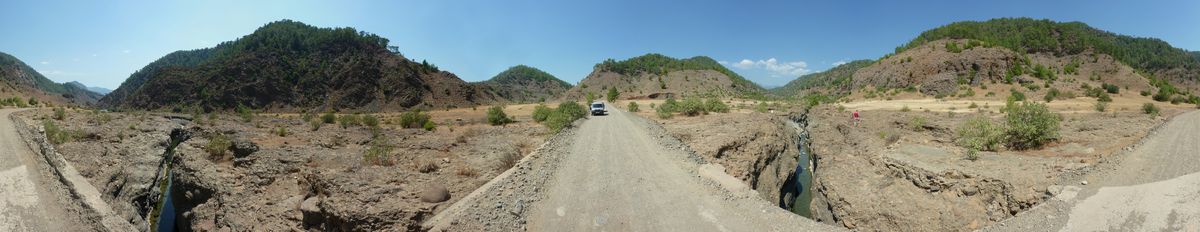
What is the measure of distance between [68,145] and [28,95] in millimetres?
83353

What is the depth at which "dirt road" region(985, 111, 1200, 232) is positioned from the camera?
764 centimetres

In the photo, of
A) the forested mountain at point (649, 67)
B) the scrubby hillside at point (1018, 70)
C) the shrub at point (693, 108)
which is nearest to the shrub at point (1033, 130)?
the shrub at point (693, 108)

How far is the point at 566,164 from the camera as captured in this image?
12.9m

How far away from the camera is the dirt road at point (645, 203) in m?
8.27

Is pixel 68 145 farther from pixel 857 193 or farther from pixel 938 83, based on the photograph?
pixel 938 83

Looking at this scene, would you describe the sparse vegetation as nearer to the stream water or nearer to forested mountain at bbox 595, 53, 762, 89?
the stream water

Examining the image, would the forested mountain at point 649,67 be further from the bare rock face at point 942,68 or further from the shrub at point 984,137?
the shrub at point 984,137

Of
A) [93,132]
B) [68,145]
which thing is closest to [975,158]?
[68,145]

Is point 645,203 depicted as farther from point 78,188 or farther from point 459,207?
point 78,188

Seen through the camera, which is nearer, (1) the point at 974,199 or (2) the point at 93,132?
(1) the point at 974,199

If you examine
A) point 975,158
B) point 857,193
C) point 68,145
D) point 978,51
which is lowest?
point 857,193

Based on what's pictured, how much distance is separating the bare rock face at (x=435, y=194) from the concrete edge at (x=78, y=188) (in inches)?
304

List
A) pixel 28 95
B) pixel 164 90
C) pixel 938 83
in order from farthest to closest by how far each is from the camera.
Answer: pixel 164 90
pixel 28 95
pixel 938 83

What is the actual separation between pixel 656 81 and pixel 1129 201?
94184mm
